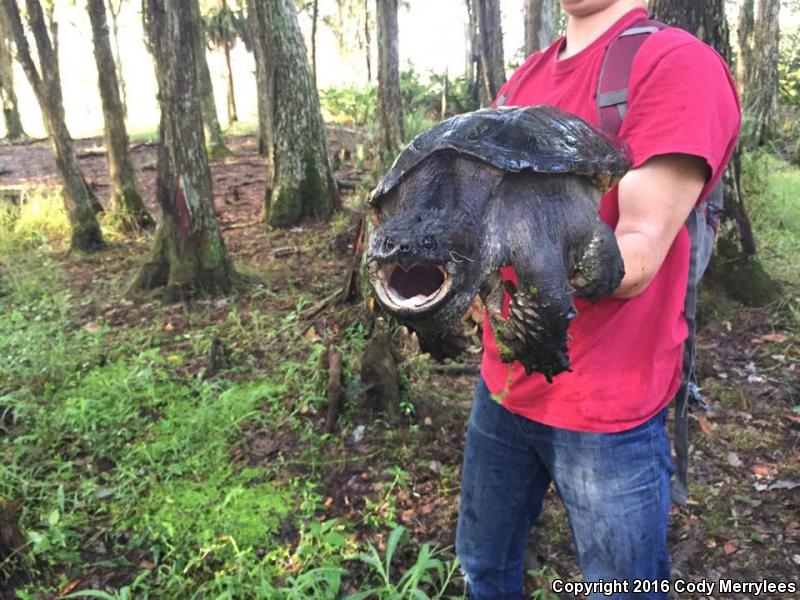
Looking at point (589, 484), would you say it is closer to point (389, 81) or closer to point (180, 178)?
point (180, 178)

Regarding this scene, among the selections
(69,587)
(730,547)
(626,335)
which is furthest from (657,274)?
(69,587)

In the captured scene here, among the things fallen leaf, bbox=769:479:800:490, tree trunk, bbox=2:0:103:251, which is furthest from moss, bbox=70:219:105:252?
fallen leaf, bbox=769:479:800:490

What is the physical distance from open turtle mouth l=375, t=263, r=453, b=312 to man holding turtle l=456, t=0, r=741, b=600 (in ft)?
0.70

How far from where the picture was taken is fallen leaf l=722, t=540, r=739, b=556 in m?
2.79

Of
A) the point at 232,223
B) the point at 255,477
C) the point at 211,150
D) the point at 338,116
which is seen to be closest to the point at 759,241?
the point at 255,477

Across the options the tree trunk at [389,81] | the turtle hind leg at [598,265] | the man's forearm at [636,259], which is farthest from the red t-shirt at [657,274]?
the tree trunk at [389,81]

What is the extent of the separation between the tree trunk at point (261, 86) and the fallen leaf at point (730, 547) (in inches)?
254

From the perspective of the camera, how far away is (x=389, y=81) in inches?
300

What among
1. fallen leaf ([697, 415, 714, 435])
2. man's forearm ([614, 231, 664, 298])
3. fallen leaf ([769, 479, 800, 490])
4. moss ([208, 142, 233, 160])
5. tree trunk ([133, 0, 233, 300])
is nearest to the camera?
man's forearm ([614, 231, 664, 298])

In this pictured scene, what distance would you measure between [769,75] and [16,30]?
1195 centimetres

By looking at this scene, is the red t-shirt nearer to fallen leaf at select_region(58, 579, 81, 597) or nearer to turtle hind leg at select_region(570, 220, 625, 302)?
turtle hind leg at select_region(570, 220, 625, 302)

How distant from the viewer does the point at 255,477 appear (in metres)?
3.32

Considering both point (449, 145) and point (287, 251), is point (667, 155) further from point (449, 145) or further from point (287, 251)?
point (287, 251)

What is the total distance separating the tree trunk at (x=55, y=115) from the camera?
665 centimetres
